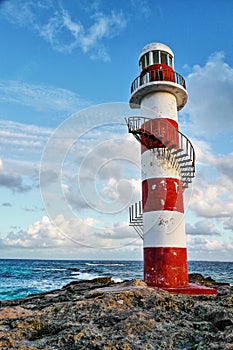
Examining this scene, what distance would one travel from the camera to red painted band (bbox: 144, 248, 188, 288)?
10094 millimetres

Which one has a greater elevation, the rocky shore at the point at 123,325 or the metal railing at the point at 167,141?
the metal railing at the point at 167,141

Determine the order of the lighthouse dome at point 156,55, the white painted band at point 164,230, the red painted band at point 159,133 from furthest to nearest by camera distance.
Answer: the lighthouse dome at point 156,55
the red painted band at point 159,133
the white painted band at point 164,230

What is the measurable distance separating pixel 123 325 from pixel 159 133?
7.43m

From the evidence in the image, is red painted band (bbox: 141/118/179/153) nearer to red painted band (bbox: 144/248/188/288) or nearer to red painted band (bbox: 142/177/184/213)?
red painted band (bbox: 142/177/184/213)

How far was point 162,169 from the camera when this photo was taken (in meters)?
10.9

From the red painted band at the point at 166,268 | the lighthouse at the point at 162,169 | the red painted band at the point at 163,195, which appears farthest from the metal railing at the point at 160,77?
the red painted band at the point at 166,268

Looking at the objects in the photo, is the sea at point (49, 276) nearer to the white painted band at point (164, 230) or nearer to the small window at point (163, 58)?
the white painted band at point (164, 230)

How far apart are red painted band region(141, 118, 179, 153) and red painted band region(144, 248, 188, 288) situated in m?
3.71

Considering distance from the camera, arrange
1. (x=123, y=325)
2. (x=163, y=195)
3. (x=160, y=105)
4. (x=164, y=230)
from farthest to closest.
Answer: (x=160, y=105), (x=163, y=195), (x=164, y=230), (x=123, y=325)

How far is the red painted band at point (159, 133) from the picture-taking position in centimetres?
1101

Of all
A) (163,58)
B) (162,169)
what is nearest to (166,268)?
(162,169)

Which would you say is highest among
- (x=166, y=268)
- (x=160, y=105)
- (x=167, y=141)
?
(x=160, y=105)

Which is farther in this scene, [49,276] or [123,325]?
[49,276]

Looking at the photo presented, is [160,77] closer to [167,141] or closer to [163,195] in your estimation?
[167,141]
